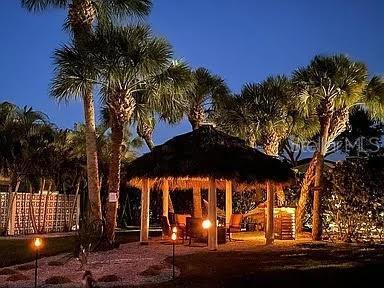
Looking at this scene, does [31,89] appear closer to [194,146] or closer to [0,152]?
[0,152]

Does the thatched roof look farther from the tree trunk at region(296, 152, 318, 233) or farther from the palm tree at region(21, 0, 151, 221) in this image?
the tree trunk at region(296, 152, 318, 233)

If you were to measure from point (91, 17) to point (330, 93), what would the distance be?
332 inches

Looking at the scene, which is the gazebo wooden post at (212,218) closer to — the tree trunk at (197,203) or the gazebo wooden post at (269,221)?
the gazebo wooden post at (269,221)

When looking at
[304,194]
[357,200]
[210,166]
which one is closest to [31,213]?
[210,166]

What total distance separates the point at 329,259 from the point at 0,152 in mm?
13944

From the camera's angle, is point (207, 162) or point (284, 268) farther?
point (207, 162)

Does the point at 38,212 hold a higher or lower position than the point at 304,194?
lower

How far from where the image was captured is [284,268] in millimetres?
11180

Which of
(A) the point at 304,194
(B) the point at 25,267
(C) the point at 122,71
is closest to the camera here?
(B) the point at 25,267

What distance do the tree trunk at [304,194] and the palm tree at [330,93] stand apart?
0.17 metres

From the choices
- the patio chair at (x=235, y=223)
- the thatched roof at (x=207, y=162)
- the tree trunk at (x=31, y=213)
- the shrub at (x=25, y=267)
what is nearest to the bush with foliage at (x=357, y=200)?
the thatched roof at (x=207, y=162)

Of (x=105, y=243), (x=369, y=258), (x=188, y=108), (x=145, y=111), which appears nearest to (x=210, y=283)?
(x=369, y=258)

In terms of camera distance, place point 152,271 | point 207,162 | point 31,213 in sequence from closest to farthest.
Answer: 1. point 152,271
2. point 207,162
3. point 31,213

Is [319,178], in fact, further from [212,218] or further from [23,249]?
[23,249]
